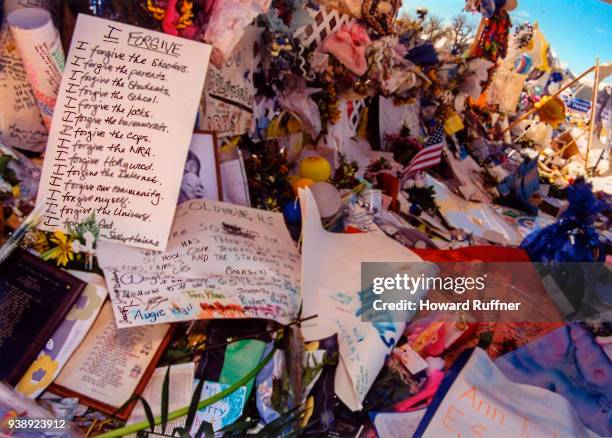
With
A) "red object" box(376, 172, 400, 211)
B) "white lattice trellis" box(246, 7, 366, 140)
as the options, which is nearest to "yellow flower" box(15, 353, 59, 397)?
"red object" box(376, 172, 400, 211)

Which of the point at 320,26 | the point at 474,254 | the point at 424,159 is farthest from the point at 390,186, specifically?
the point at 320,26

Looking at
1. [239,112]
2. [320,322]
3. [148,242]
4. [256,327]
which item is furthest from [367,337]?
[239,112]

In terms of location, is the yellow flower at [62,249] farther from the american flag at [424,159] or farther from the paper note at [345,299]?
the american flag at [424,159]

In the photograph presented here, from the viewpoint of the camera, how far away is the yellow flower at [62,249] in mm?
1143

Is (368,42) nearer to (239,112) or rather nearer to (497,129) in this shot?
(239,112)

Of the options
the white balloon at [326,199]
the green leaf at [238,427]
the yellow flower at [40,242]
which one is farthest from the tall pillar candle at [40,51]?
the green leaf at [238,427]

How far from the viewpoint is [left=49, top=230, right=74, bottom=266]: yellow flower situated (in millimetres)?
1143

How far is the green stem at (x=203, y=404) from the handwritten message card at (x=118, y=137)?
0.43 m

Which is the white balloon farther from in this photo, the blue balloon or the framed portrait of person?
the framed portrait of person

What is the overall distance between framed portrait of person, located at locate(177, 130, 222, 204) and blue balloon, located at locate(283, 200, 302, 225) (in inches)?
10.4

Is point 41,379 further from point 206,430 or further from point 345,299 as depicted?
point 345,299

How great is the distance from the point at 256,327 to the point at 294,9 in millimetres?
1492

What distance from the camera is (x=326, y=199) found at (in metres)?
1.61

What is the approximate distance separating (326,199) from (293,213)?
139 mm
